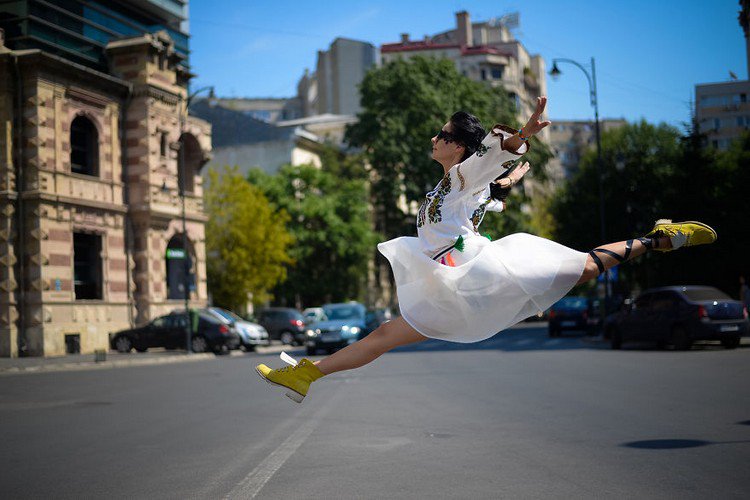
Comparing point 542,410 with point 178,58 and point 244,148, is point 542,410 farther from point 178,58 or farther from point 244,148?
point 244,148

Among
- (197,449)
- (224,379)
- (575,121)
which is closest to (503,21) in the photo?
(575,121)

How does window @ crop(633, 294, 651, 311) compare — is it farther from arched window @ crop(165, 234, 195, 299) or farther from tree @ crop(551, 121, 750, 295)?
arched window @ crop(165, 234, 195, 299)

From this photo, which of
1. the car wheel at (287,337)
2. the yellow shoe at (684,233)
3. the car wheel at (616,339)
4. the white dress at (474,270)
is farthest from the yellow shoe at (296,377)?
the car wheel at (287,337)

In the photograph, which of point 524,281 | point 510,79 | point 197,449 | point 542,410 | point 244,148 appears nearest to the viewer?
point 524,281

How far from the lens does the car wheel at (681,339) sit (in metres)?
23.6

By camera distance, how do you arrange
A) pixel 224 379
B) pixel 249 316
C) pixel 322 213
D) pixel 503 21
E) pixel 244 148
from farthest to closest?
pixel 503 21 < pixel 244 148 < pixel 322 213 < pixel 249 316 < pixel 224 379

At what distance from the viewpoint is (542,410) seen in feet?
35.4

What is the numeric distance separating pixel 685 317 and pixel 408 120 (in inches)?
1181

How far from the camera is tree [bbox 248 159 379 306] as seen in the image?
59.7m

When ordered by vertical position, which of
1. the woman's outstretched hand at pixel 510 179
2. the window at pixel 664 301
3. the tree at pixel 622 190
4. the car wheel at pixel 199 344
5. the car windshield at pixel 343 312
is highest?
the tree at pixel 622 190

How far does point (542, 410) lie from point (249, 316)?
39.9 meters

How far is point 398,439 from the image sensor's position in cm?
857

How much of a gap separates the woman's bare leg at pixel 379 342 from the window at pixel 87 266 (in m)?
31.5

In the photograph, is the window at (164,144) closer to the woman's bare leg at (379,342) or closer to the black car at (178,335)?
the black car at (178,335)
